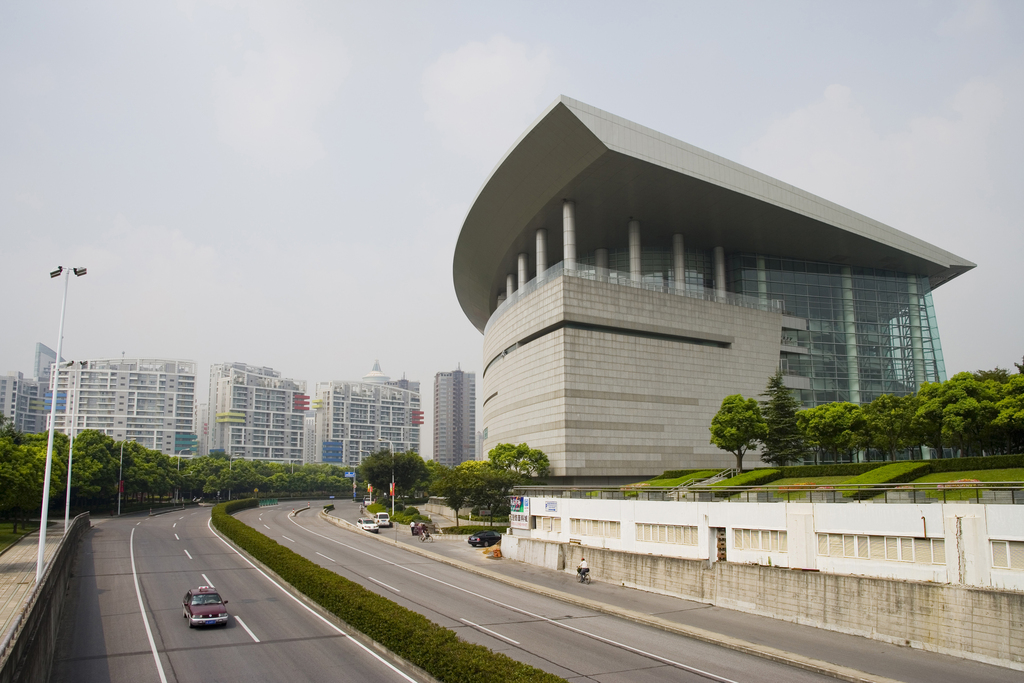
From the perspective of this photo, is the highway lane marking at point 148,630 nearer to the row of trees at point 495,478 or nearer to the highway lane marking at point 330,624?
the highway lane marking at point 330,624

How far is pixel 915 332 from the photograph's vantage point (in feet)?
225

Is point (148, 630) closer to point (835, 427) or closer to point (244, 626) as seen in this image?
point (244, 626)

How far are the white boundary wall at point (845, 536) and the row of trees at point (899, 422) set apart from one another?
643 inches

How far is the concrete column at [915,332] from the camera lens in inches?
2635

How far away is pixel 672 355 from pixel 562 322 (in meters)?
11.0

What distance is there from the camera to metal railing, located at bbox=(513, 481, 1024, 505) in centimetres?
1872

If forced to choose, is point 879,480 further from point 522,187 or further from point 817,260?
point 817,260

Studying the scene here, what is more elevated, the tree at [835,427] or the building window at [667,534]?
the tree at [835,427]

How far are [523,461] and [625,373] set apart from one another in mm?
11321

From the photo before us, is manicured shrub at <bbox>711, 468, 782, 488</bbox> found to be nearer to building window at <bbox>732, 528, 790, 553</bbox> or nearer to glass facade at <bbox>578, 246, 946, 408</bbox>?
building window at <bbox>732, 528, 790, 553</bbox>

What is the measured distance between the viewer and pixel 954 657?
1758 centimetres

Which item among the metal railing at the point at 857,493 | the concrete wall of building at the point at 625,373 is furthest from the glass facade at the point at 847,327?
the metal railing at the point at 857,493

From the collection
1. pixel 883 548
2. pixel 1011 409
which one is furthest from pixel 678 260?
pixel 883 548

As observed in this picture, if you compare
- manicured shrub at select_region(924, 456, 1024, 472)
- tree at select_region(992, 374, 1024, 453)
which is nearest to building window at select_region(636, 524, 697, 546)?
manicured shrub at select_region(924, 456, 1024, 472)
